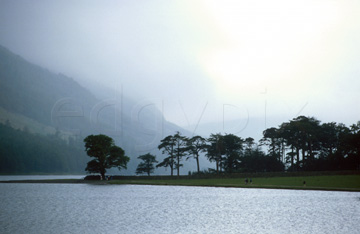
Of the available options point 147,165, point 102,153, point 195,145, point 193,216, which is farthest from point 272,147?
point 193,216

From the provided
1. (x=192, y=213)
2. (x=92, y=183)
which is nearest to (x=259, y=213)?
(x=192, y=213)

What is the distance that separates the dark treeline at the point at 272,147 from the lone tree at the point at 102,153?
60.6 feet

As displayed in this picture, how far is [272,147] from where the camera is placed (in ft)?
423

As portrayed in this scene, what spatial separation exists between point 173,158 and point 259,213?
3230 inches

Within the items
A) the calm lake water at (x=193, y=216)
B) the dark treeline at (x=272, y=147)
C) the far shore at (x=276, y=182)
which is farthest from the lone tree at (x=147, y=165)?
the calm lake water at (x=193, y=216)

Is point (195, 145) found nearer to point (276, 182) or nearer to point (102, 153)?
point (102, 153)

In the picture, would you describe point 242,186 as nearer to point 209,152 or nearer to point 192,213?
point 192,213

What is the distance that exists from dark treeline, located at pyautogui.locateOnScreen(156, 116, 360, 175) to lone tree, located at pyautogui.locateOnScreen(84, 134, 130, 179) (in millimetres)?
18467

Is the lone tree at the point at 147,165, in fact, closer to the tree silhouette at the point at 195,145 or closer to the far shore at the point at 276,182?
the tree silhouette at the point at 195,145

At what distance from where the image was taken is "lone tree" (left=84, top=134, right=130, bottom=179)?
104 m

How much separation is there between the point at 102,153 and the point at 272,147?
59974 millimetres

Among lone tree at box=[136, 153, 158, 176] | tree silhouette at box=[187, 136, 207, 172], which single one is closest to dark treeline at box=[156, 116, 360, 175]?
tree silhouette at box=[187, 136, 207, 172]

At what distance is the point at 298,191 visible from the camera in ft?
206

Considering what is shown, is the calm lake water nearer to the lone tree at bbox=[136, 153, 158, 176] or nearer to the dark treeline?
the dark treeline
